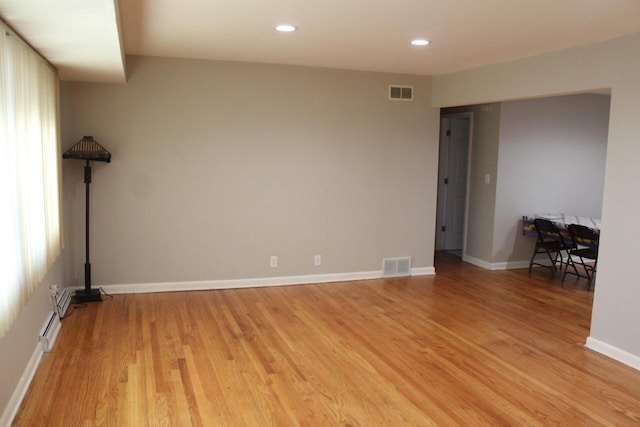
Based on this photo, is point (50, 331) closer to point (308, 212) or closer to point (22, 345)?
point (22, 345)

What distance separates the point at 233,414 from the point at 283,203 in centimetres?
310

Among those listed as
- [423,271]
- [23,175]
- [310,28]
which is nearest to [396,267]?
[423,271]

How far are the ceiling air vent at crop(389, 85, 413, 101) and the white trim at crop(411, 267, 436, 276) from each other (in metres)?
2.16

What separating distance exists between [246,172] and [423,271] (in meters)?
2.65

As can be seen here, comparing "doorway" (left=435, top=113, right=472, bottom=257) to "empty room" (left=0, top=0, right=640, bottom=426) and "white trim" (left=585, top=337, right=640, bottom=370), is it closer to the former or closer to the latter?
"empty room" (left=0, top=0, right=640, bottom=426)

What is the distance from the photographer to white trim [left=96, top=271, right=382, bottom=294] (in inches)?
211

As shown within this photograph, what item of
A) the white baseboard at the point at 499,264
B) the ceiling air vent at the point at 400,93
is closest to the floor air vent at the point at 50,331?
the ceiling air vent at the point at 400,93

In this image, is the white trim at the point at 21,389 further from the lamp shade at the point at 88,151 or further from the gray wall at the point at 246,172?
the lamp shade at the point at 88,151

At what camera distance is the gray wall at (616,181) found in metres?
3.81

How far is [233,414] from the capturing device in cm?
301

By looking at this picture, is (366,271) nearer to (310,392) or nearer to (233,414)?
(310,392)

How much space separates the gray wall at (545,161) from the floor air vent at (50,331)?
5.36 m

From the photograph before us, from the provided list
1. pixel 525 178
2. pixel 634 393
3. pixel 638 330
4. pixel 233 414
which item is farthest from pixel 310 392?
pixel 525 178

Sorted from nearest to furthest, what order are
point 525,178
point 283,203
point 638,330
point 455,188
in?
point 638,330, point 283,203, point 525,178, point 455,188
